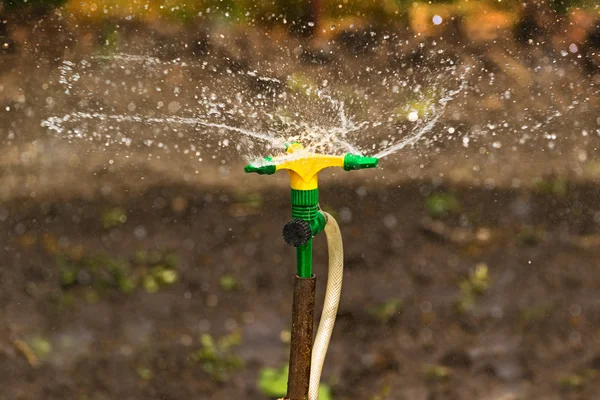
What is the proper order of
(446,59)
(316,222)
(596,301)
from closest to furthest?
(316,222)
(446,59)
(596,301)

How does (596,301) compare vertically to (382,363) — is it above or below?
above

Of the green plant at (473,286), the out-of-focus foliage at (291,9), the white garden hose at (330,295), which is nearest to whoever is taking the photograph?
the white garden hose at (330,295)

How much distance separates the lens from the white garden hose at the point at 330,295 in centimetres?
101

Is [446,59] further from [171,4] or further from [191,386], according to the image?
[191,386]

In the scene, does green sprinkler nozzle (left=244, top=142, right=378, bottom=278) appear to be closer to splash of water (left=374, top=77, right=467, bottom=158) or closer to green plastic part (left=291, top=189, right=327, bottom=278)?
green plastic part (left=291, top=189, right=327, bottom=278)

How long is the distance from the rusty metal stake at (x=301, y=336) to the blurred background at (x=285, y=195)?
0.33 m

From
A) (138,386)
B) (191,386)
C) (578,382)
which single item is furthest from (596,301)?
(138,386)

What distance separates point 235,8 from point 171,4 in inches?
5.0

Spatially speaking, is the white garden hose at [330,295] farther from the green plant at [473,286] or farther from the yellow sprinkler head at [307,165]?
the green plant at [473,286]

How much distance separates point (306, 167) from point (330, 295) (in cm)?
23

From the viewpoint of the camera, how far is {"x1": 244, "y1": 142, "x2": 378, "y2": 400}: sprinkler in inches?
35.1

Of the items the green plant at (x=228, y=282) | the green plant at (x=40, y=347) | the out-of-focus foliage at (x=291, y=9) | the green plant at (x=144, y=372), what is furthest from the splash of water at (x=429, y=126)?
the green plant at (x=40, y=347)

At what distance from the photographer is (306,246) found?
92 centimetres

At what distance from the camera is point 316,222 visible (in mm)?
911
